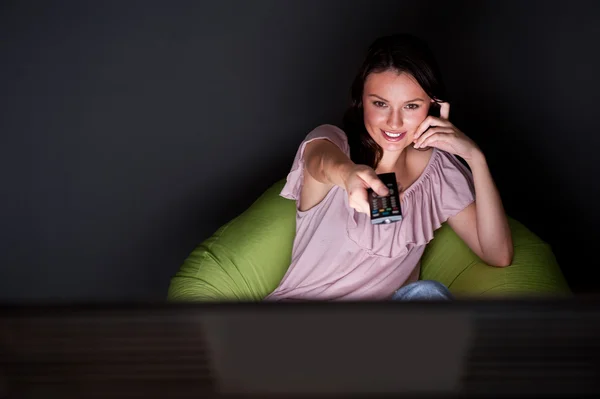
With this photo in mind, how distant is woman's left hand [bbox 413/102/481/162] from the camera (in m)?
1.68

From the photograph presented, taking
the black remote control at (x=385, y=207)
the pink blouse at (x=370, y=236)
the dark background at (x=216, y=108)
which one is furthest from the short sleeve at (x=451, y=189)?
the dark background at (x=216, y=108)

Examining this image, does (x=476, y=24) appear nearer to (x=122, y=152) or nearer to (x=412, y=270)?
(x=412, y=270)

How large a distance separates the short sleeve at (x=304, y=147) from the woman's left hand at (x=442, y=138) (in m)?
0.19

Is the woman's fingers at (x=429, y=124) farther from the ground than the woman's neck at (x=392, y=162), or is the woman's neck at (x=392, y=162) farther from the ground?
the woman's fingers at (x=429, y=124)

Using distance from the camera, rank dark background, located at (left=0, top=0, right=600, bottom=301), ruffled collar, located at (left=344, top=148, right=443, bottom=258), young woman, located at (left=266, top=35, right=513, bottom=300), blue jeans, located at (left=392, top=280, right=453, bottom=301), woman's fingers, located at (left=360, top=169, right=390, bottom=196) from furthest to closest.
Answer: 1. dark background, located at (left=0, top=0, right=600, bottom=301)
2. ruffled collar, located at (left=344, top=148, right=443, bottom=258)
3. young woman, located at (left=266, top=35, right=513, bottom=300)
4. blue jeans, located at (left=392, top=280, right=453, bottom=301)
5. woman's fingers, located at (left=360, top=169, right=390, bottom=196)

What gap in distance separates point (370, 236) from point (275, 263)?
1.26 ft

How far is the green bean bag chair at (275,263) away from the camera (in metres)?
1.86

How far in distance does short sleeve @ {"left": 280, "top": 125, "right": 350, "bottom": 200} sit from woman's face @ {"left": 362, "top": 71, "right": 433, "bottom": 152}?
8 centimetres

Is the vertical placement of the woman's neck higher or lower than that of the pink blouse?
higher

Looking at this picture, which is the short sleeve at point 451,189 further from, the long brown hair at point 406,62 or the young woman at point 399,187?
the long brown hair at point 406,62

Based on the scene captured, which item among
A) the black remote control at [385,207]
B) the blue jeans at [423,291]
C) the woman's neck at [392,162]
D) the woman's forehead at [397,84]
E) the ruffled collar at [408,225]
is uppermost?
the woman's forehead at [397,84]

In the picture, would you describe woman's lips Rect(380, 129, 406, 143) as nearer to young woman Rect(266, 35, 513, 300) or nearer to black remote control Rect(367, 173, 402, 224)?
young woman Rect(266, 35, 513, 300)

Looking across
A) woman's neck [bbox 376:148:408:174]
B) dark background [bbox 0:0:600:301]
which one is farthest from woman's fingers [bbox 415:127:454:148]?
dark background [bbox 0:0:600:301]

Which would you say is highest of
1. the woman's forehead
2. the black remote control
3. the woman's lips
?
the woman's forehead
